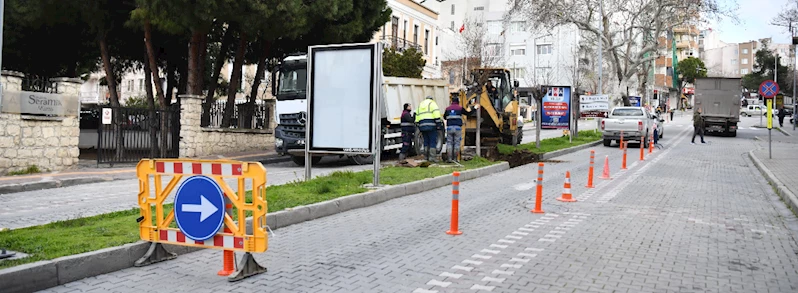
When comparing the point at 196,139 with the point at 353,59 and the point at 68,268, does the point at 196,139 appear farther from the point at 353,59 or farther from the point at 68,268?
the point at 68,268

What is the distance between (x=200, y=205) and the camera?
20.5ft

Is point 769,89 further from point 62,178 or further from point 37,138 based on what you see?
point 37,138

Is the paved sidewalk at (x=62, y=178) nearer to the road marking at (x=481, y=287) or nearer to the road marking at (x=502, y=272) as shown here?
the road marking at (x=502, y=272)

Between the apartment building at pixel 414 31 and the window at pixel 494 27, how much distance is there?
89.7 feet

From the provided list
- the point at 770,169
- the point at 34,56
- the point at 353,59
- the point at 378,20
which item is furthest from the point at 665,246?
the point at 34,56

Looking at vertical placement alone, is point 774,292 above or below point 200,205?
below

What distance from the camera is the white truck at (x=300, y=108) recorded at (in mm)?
20047

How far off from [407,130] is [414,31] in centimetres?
2512

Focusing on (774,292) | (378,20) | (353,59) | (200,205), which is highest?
(378,20)

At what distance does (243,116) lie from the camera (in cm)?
2584

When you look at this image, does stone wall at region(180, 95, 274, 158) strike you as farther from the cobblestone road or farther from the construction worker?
the construction worker

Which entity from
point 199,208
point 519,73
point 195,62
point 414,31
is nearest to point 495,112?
point 195,62

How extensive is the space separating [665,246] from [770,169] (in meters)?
12.3

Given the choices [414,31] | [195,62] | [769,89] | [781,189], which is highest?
[414,31]
